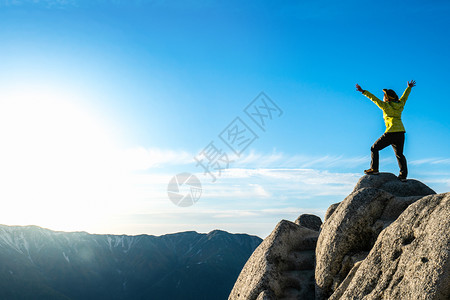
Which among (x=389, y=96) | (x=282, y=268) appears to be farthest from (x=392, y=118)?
(x=282, y=268)

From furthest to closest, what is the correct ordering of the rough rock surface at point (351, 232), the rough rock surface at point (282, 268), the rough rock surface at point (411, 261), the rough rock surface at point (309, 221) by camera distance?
the rough rock surface at point (309, 221)
the rough rock surface at point (282, 268)
the rough rock surface at point (351, 232)
the rough rock surface at point (411, 261)

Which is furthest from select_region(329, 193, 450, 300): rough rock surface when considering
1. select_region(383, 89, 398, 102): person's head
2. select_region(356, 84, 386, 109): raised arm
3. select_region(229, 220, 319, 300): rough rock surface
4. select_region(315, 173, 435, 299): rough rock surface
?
select_region(383, 89, 398, 102): person's head

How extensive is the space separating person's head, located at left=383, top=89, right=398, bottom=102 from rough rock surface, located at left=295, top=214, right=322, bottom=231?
11.1 meters

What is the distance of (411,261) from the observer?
12.8m

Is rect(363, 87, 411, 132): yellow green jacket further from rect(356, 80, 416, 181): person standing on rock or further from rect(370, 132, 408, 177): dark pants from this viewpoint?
rect(370, 132, 408, 177): dark pants

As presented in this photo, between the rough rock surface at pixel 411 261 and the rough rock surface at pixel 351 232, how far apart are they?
3.99 ft

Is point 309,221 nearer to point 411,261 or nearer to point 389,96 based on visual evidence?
point 389,96

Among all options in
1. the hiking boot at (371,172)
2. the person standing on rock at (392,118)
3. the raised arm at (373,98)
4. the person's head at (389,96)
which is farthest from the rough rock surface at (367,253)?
Answer: the person's head at (389,96)

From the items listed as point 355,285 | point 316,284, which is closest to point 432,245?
point 355,285

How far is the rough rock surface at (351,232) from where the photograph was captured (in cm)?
1670

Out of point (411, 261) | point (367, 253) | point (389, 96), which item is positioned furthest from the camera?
point (389, 96)

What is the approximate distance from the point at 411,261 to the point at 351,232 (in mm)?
4318

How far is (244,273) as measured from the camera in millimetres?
21266

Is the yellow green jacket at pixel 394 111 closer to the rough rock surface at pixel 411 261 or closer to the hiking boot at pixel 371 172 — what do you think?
the hiking boot at pixel 371 172
